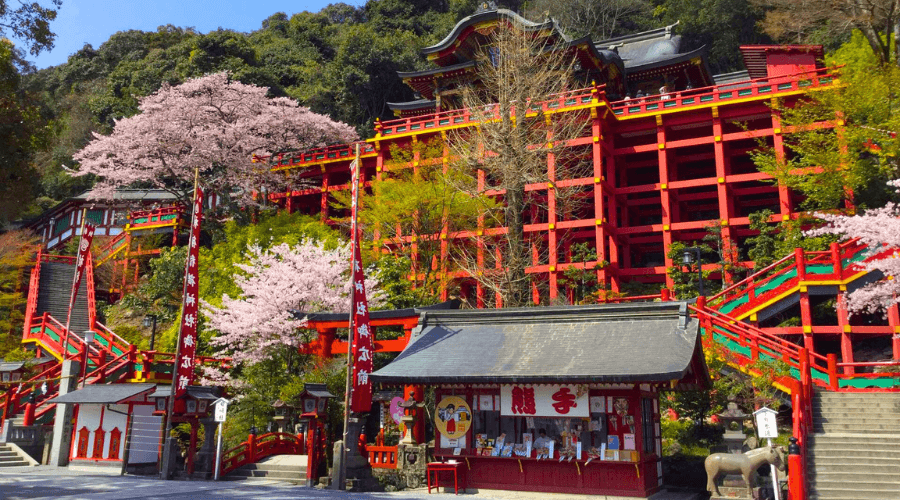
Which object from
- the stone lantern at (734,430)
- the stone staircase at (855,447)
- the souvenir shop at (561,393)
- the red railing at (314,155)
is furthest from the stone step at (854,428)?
the red railing at (314,155)

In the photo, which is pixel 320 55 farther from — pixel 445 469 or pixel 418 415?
pixel 445 469

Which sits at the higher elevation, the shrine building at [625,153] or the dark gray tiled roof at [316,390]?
the shrine building at [625,153]

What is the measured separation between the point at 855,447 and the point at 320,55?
1901 inches

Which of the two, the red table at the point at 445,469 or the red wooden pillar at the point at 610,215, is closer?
the red table at the point at 445,469

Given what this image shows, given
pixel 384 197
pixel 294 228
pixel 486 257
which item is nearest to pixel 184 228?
pixel 294 228

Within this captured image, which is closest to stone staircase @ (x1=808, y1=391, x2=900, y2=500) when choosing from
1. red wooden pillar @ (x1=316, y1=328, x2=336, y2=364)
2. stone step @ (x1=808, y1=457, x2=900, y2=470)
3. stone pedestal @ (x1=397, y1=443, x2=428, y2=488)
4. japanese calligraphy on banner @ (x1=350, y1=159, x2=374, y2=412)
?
stone step @ (x1=808, y1=457, x2=900, y2=470)

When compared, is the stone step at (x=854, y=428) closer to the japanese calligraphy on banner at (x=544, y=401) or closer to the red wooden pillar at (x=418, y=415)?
the japanese calligraphy on banner at (x=544, y=401)

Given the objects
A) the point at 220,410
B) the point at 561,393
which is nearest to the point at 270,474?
the point at 220,410

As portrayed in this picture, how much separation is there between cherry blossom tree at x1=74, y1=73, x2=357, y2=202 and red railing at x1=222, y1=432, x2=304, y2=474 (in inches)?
609

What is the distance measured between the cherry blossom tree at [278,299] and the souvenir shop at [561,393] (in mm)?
8068

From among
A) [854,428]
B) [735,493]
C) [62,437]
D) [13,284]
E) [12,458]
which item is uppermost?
[13,284]

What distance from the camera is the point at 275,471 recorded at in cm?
1589

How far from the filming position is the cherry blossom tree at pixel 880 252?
16.6m

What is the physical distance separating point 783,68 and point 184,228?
29.8m
